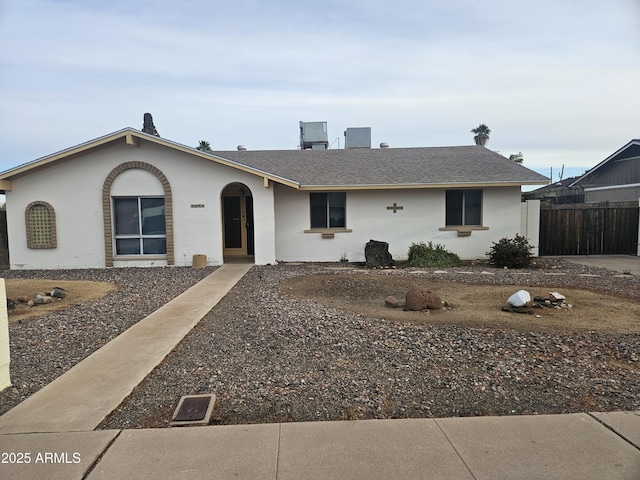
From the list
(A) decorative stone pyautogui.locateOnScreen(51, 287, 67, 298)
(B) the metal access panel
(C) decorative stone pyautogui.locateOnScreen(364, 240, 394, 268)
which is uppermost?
(B) the metal access panel

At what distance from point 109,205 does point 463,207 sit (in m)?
11.9

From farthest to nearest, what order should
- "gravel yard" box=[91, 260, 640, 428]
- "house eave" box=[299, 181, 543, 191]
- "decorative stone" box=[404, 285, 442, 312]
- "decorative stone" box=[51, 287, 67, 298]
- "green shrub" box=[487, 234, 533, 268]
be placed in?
1. "house eave" box=[299, 181, 543, 191]
2. "green shrub" box=[487, 234, 533, 268]
3. "decorative stone" box=[51, 287, 67, 298]
4. "decorative stone" box=[404, 285, 442, 312]
5. "gravel yard" box=[91, 260, 640, 428]

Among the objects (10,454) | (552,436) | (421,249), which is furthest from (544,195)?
(10,454)

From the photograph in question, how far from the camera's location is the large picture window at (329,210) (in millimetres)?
16344

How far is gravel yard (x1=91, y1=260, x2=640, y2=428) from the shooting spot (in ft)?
14.0

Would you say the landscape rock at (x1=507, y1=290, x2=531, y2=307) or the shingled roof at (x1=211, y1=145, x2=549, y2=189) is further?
the shingled roof at (x1=211, y1=145, x2=549, y2=189)

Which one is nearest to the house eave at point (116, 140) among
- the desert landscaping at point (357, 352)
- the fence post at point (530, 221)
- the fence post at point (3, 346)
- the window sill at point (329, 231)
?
the window sill at point (329, 231)

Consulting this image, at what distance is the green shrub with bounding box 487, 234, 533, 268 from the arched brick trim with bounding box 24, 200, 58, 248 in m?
14.2

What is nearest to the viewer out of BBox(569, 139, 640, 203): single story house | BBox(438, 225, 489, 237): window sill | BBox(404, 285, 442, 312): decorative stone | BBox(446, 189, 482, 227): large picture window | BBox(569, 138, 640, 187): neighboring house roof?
BBox(404, 285, 442, 312): decorative stone

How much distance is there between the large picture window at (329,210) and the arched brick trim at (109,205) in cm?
479

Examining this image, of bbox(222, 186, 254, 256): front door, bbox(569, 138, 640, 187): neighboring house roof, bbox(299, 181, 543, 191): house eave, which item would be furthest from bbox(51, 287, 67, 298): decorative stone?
bbox(569, 138, 640, 187): neighboring house roof

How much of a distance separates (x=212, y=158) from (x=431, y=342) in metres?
10.2

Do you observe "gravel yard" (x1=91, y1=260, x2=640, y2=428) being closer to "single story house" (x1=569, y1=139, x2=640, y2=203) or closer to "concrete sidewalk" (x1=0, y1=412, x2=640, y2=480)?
"concrete sidewalk" (x1=0, y1=412, x2=640, y2=480)

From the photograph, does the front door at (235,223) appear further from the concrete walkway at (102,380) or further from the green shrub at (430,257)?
the concrete walkway at (102,380)
